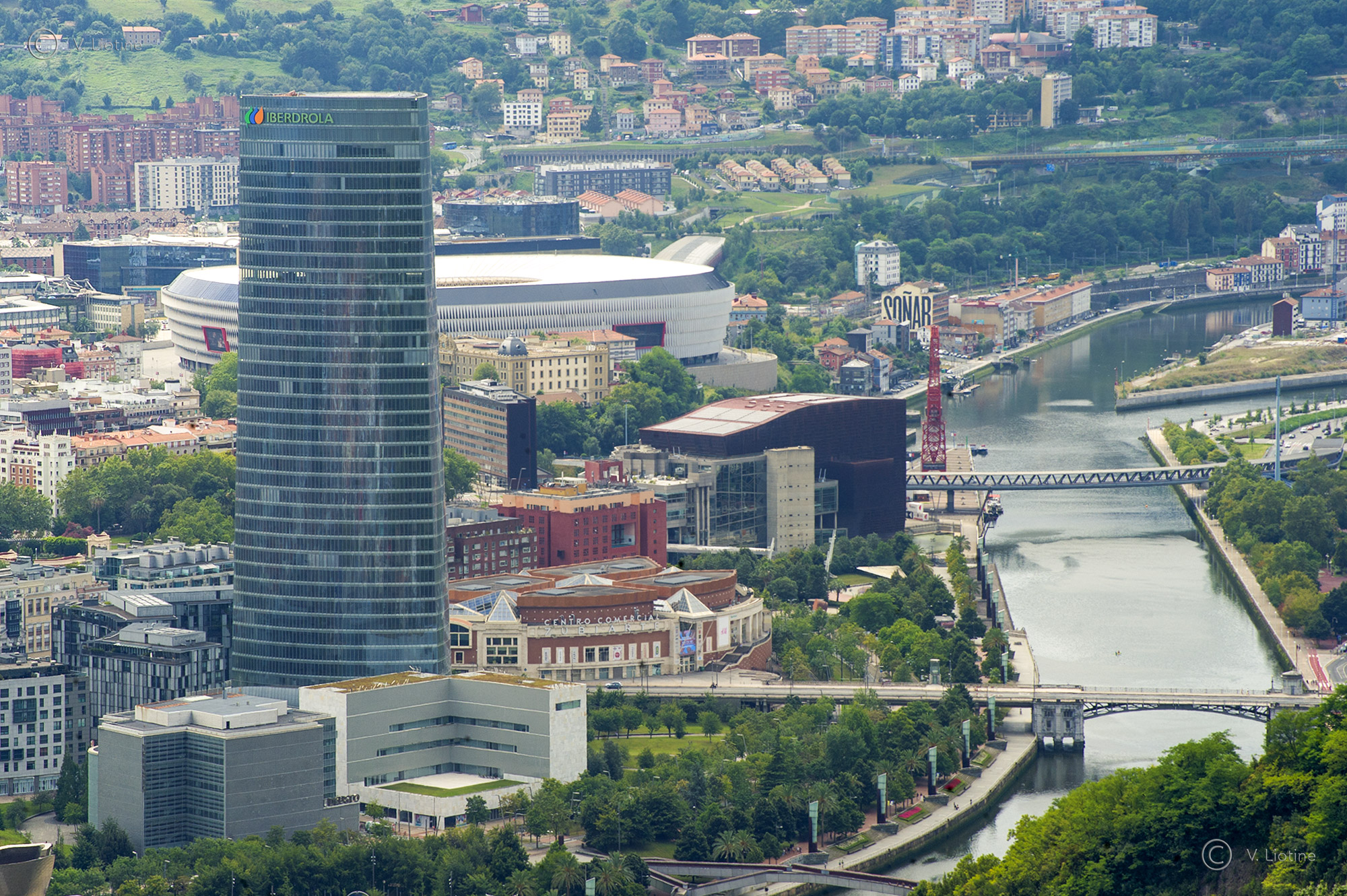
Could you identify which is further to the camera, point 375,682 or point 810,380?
point 810,380

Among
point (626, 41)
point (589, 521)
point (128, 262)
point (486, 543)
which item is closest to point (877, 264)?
point (128, 262)

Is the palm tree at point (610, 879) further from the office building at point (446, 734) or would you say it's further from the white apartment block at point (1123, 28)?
the white apartment block at point (1123, 28)

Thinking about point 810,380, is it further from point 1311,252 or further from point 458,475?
point 1311,252

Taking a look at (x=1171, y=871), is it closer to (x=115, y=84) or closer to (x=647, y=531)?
(x=647, y=531)

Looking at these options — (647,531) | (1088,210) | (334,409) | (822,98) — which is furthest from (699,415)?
(822,98)

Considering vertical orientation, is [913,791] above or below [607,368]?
below

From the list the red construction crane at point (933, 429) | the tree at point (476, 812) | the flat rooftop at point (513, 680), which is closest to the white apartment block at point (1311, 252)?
the red construction crane at point (933, 429)
